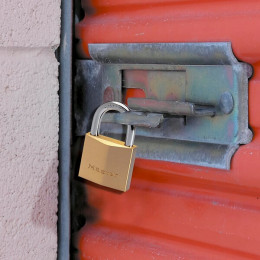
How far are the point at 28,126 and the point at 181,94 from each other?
32 cm

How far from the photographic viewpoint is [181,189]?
1082 millimetres

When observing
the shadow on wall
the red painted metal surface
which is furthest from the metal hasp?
the shadow on wall

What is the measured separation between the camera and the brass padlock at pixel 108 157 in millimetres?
1018

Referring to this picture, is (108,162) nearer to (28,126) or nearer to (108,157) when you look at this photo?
(108,157)

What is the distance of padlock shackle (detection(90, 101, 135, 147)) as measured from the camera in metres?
1.03

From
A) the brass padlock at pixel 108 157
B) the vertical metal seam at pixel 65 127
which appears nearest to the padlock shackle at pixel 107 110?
the brass padlock at pixel 108 157

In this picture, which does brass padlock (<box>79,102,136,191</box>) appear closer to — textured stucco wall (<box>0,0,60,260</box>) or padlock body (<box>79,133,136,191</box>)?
padlock body (<box>79,133,136,191</box>)

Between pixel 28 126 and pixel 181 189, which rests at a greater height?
pixel 28 126

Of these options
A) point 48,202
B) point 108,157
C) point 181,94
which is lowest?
point 48,202

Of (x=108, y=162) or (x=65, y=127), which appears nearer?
(x=108, y=162)

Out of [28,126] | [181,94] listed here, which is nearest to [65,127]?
[28,126]

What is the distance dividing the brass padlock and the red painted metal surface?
9 cm

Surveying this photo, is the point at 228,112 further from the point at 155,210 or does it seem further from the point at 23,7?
the point at 23,7

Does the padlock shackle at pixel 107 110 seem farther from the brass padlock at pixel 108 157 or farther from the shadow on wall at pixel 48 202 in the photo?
the shadow on wall at pixel 48 202
